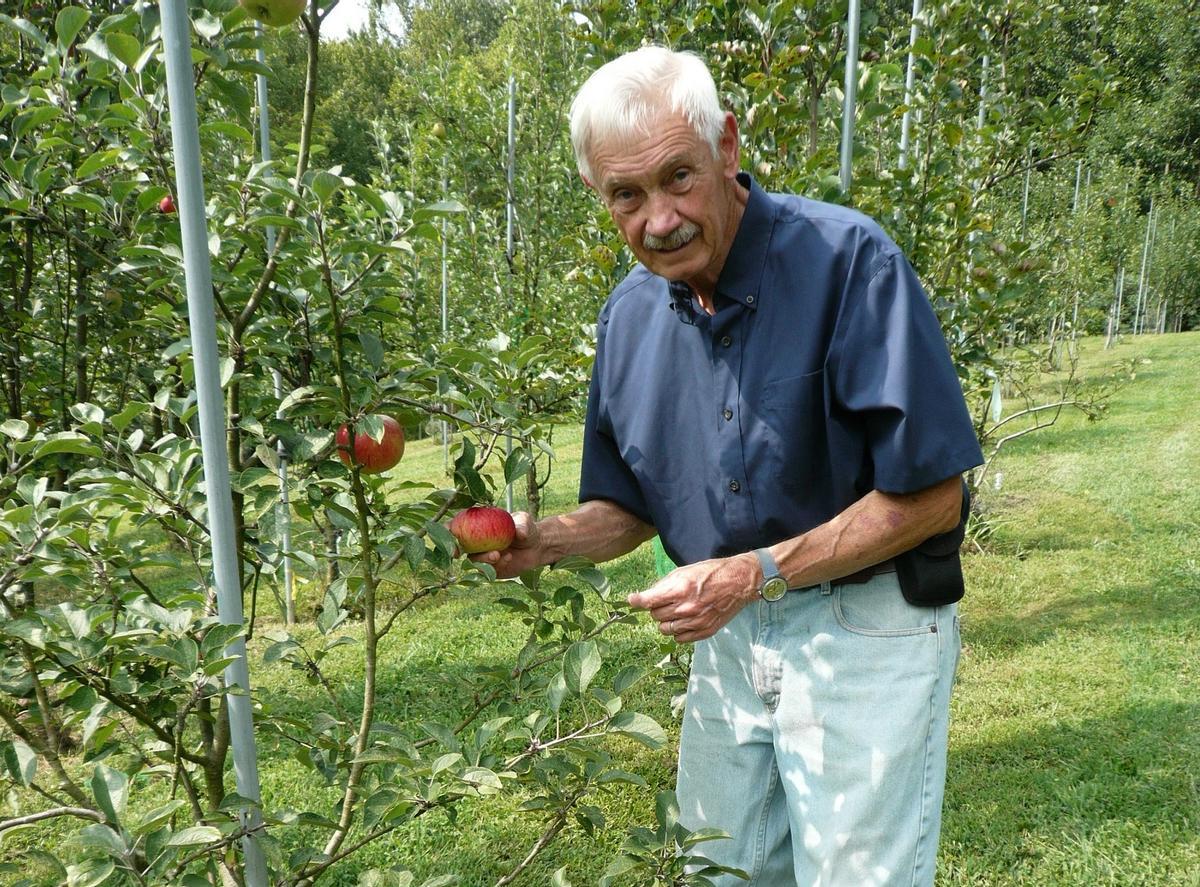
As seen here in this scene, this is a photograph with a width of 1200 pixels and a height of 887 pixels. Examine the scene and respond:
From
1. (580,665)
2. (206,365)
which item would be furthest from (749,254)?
(206,365)

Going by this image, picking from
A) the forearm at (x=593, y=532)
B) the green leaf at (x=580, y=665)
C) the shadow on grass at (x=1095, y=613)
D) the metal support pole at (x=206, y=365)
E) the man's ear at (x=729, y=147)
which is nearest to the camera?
the metal support pole at (x=206, y=365)

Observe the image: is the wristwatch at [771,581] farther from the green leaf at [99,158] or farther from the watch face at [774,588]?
the green leaf at [99,158]

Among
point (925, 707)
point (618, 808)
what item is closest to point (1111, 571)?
point (618, 808)

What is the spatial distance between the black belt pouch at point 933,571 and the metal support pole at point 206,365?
1027 millimetres

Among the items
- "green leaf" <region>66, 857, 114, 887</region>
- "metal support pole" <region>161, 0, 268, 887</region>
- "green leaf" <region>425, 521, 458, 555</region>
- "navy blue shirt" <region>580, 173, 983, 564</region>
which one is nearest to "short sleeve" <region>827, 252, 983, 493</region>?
"navy blue shirt" <region>580, 173, 983, 564</region>

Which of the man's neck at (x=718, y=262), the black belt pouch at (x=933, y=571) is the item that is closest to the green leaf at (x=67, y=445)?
the man's neck at (x=718, y=262)

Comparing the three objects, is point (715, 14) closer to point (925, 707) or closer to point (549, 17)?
point (925, 707)

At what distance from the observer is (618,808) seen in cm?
303

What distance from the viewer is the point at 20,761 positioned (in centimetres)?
115

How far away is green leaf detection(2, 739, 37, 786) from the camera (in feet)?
3.76

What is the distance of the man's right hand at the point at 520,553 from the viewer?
5.29ft

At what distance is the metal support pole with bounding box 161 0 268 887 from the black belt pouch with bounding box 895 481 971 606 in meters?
1.03

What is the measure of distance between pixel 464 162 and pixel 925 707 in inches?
239

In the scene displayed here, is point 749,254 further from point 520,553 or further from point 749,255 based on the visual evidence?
point 520,553
